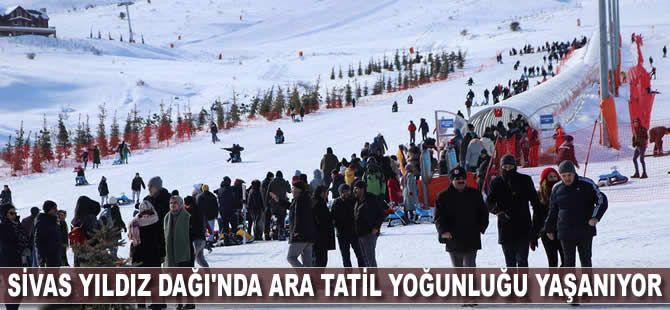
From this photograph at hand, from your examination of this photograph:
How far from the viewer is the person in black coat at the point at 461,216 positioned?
7.62 metres

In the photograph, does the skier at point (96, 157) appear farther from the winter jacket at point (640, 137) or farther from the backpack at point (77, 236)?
the backpack at point (77, 236)

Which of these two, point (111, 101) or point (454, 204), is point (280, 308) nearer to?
point (454, 204)

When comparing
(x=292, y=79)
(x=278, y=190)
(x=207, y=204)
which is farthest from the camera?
(x=292, y=79)

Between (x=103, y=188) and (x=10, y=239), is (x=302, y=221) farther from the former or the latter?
(x=103, y=188)

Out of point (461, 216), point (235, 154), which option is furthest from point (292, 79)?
point (461, 216)

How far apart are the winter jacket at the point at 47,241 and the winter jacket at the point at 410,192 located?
793 cm

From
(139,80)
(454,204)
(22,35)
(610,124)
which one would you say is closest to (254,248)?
(454,204)

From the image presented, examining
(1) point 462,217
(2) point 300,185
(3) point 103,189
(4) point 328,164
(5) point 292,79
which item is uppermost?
(5) point 292,79

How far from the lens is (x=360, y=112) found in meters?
47.3

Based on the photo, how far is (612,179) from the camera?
17.3 metres

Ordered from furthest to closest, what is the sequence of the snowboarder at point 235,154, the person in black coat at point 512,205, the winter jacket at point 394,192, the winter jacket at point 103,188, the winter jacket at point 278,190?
the snowboarder at point 235,154
the winter jacket at point 103,188
the winter jacket at point 394,192
the winter jacket at point 278,190
the person in black coat at point 512,205

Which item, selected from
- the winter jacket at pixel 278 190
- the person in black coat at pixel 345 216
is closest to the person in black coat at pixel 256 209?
the winter jacket at pixel 278 190

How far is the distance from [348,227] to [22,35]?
95.1 meters

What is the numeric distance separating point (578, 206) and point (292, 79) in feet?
237
